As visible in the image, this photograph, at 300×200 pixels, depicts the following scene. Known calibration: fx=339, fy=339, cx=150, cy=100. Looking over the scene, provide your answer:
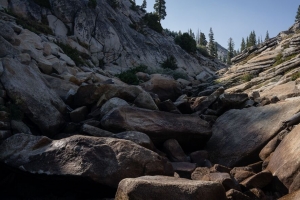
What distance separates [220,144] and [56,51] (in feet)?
46.7

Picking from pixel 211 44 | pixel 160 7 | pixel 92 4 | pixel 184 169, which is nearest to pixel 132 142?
pixel 184 169

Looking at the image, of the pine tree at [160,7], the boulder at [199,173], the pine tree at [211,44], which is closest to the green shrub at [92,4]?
the boulder at [199,173]

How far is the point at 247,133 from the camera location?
1120cm

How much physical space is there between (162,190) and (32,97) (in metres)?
6.76

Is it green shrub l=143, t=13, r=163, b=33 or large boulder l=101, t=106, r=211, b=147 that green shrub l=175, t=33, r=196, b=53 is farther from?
large boulder l=101, t=106, r=211, b=147

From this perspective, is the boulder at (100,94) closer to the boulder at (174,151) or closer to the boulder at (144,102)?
the boulder at (144,102)

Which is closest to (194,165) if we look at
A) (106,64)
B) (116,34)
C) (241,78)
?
(241,78)

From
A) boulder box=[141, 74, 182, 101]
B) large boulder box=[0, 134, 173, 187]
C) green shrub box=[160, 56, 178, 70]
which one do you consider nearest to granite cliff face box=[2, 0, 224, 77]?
green shrub box=[160, 56, 178, 70]

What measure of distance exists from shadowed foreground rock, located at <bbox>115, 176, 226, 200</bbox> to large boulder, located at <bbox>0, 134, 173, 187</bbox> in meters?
1.38

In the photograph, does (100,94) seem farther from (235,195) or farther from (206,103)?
(235,195)

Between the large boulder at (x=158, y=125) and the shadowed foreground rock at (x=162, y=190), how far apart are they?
4341mm

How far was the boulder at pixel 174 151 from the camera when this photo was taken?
10.7 metres

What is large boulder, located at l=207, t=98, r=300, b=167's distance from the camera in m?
10.5

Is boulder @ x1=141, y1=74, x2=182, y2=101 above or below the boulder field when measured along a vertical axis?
above
